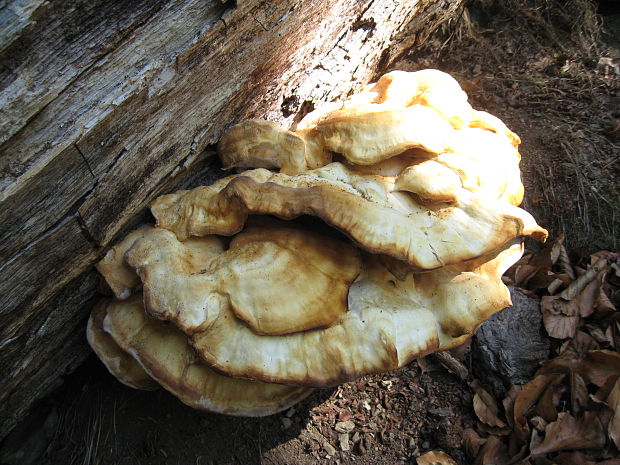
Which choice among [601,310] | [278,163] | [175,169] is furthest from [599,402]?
[175,169]

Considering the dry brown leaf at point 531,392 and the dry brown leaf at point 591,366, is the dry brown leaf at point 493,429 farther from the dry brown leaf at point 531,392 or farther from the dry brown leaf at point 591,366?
the dry brown leaf at point 591,366

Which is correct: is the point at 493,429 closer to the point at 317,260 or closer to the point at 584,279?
the point at 584,279

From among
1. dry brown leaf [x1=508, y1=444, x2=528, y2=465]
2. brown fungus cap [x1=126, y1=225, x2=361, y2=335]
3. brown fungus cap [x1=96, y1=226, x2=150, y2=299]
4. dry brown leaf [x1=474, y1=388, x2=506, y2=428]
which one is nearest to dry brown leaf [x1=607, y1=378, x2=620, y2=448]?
dry brown leaf [x1=508, y1=444, x2=528, y2=465]

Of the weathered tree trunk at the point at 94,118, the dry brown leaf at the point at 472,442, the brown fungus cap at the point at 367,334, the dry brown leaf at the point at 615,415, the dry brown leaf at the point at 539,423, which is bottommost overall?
the dry brown leaf at the point at 539,423

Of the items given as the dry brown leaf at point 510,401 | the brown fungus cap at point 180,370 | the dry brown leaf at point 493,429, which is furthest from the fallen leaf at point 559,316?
the brown fungus cap at point 180,370

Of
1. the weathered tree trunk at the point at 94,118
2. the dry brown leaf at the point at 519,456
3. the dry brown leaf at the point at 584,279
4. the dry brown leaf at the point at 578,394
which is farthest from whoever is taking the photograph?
the dry brown leaf at the point at 584,279

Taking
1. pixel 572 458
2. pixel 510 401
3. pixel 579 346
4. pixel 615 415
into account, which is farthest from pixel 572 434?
pixel 579 346
